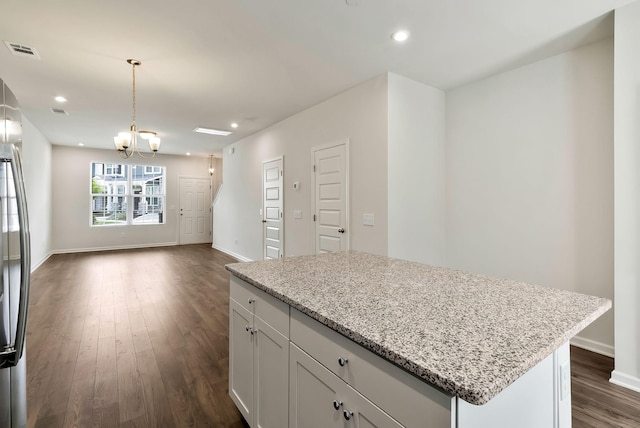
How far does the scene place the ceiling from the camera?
2289 mm

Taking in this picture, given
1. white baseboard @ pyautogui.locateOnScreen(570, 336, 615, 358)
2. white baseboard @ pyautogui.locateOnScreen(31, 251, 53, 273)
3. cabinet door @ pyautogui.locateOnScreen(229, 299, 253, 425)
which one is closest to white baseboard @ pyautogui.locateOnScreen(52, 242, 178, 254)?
white baseboard @ pyautogui.locateOnScreen(31, 251, 53, 273)

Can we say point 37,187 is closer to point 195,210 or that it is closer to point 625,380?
point 195,210

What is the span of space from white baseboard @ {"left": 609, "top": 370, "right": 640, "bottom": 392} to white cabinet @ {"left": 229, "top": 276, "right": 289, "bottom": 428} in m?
2.48

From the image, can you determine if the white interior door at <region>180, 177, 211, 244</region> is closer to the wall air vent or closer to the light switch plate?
the wall air vent

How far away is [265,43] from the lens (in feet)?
9.09

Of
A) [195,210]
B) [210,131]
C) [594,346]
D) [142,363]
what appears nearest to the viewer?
[142,363]

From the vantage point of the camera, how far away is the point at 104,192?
27.1 ft

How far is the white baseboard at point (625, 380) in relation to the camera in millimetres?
2156

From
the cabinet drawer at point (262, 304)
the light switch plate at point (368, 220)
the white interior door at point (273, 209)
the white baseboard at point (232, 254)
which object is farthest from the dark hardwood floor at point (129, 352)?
the light switch plate at point (368, 220)

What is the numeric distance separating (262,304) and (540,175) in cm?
301

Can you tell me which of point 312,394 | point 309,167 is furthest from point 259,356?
point 309,167

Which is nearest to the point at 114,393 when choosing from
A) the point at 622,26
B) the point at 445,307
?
the point at 445,307

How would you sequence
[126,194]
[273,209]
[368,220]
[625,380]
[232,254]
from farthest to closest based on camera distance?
1. [126,194]
2. [232,254]
3. [273,209]
4. [368,220]
5. [625,380]

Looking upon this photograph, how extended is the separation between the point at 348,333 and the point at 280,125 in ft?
15.7
